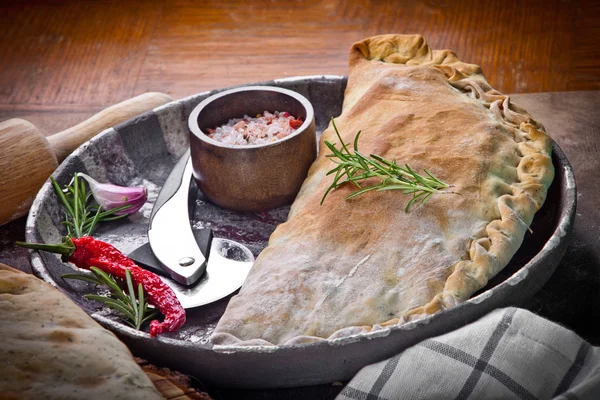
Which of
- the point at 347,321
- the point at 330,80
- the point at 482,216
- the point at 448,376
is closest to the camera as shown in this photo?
the point at 448,376

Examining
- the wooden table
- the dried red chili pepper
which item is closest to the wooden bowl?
the dried red chili pepper

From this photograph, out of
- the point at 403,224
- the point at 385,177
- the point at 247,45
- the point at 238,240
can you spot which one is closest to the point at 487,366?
the point at 403,224

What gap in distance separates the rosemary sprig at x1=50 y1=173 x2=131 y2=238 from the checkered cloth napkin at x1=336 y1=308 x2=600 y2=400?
2.98 ft

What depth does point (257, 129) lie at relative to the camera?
213cm

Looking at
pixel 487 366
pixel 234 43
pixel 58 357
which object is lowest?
pixel 234 43

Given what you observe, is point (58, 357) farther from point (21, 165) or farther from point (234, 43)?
point (234, 43)

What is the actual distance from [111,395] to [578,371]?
90 centimetres

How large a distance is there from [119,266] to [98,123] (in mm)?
834

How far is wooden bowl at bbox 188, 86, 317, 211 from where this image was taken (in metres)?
2.02

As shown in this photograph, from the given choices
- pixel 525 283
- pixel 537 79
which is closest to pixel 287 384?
pixel 525 283

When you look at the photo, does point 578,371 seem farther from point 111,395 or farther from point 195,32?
point 195,32

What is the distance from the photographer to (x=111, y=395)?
1365mm

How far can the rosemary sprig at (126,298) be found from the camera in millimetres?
1718

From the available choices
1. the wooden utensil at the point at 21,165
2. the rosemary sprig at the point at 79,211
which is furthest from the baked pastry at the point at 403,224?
the wooden utensil at the point at 21,165
